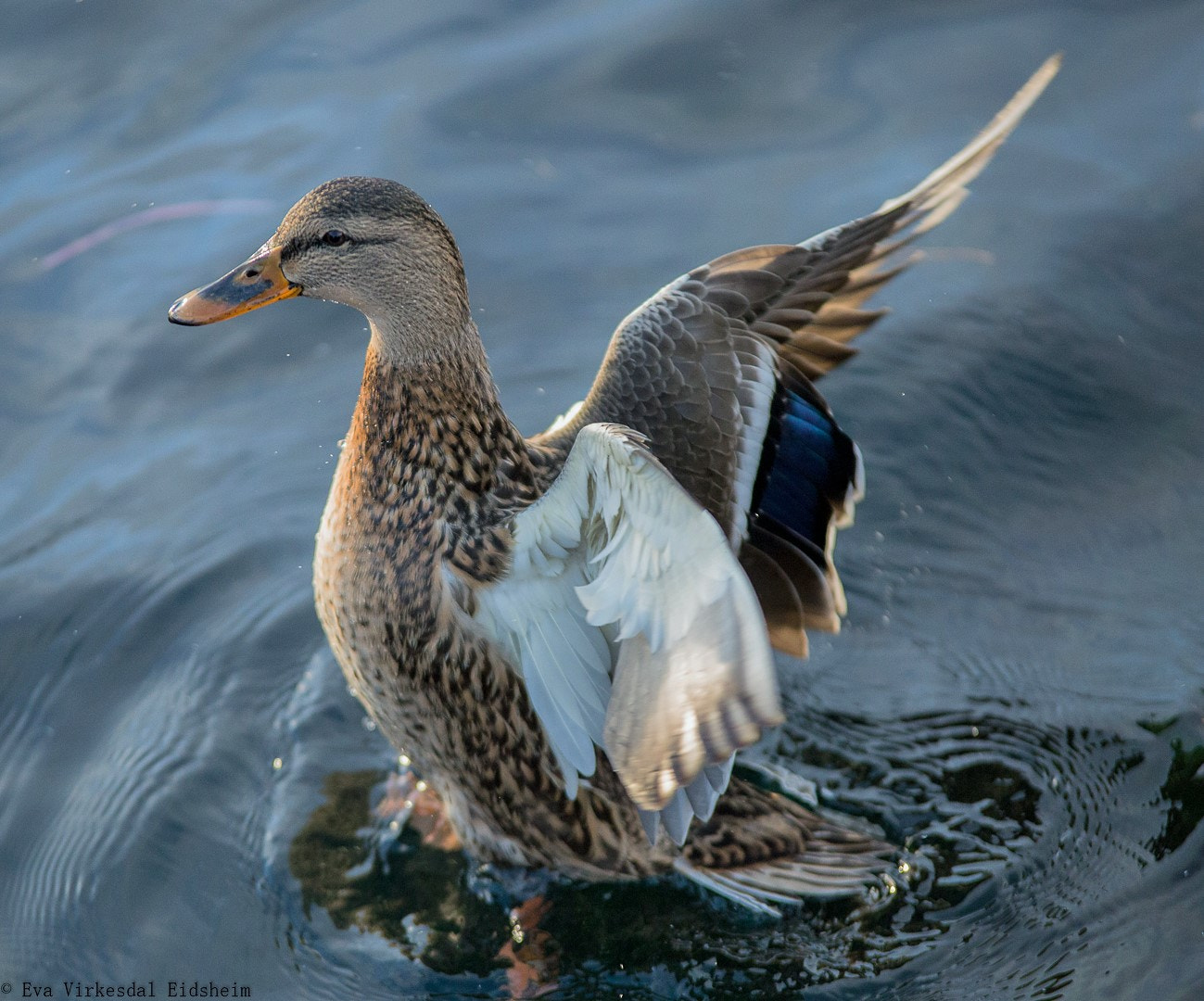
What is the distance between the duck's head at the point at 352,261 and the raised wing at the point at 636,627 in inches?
30.2

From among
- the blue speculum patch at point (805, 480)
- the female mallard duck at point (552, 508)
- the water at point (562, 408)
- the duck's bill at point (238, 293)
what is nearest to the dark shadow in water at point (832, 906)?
the water at point (562, 408)

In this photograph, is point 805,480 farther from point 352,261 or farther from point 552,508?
point 352,261

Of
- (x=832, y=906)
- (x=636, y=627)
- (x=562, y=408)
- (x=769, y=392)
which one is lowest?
(x=832, y=906)

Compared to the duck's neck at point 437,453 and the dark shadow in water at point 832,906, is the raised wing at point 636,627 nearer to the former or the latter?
the duck's neck at point 437,453

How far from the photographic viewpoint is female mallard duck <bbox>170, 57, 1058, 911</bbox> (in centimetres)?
378

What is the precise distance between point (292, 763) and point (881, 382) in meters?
2.84

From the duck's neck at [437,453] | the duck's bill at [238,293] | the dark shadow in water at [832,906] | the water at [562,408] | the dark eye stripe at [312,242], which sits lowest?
the dark shadow in water at [832,906]

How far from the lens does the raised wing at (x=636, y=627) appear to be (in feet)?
8.56

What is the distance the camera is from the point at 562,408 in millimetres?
5906

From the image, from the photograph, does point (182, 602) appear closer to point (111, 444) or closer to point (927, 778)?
point (111, 444)

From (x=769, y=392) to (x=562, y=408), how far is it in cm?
197

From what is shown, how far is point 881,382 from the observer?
5.92m

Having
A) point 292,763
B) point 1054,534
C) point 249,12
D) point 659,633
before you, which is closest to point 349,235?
point 659,633

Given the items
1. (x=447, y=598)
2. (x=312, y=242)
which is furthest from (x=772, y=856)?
(x=312, y=242)
